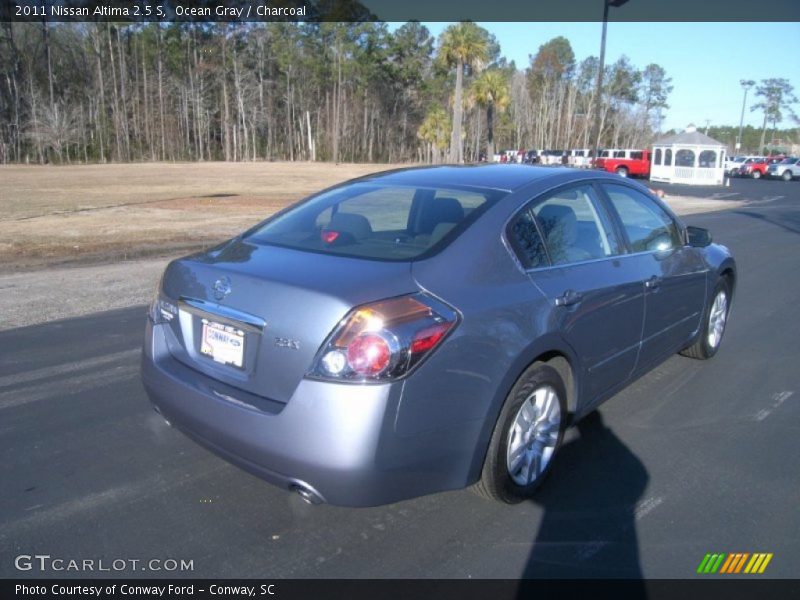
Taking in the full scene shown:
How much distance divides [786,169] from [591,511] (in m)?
56.4

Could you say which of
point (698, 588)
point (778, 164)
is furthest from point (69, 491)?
point (778, 164)

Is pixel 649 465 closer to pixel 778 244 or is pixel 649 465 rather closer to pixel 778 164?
pixel 778 244

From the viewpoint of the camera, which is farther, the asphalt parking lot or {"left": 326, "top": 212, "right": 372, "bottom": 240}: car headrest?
{"left": 326, "top": 212, "right": 372, "bottom": 240}: car headrest

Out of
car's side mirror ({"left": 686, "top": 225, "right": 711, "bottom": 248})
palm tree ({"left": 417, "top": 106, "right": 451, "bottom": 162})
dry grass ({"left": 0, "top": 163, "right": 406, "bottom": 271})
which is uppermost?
palm tree ({"left": 417, "top": 106, "right": 451, "bottom": 162})

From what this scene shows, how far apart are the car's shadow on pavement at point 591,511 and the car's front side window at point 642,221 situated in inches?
49.9

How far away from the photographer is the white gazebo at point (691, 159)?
40.1 meters

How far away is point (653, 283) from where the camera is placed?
13.3 feet

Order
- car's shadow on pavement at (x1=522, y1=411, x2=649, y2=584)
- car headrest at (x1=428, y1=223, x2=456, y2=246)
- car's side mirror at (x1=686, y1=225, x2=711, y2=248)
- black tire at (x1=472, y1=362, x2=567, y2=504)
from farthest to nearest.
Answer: car's side mirror at (x1=686, y1=225, x2=711, y2=248)
car headrest at (x1=428, y1=223, x2=456, y2=246)
black tire at (x1=472, y1=362, x2=567, y2=504)
car's shadow on pavement at (x1=522, y1=411, x2=649, y2=584)

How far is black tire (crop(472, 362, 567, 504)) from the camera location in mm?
2918

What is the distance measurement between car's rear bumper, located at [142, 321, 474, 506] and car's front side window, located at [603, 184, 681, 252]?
6.96ft

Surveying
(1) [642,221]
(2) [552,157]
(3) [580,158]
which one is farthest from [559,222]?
(2) [552,157]

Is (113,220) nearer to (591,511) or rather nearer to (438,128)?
(591,511)

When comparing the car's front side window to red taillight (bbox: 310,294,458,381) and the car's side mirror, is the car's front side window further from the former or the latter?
red taillight (bbox: 310,294,458,381)

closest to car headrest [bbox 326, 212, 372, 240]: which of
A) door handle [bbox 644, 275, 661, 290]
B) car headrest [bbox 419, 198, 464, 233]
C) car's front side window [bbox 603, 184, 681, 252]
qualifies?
car headrest [bbox 419, 198, 464, 233]
